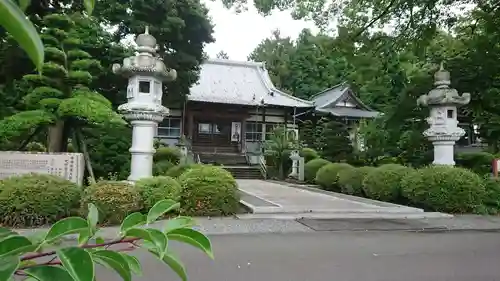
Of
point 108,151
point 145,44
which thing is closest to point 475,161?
point 145,44

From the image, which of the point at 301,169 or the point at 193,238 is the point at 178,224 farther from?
the point at 301,169

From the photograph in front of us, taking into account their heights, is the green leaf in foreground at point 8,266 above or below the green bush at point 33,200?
above

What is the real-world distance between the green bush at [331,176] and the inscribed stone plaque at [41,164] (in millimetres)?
8960

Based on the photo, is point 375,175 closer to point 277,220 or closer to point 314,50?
point 277,220

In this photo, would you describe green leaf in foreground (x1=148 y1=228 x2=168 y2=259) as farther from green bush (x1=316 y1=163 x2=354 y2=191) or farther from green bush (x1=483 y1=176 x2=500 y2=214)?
green bush (x1=316 y1=163 x2=354 y2=191)

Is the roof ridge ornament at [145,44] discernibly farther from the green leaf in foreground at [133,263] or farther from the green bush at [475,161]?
the green bush at [475,161]

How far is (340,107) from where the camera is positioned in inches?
1075

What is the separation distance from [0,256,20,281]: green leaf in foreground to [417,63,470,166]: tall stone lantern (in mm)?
11899

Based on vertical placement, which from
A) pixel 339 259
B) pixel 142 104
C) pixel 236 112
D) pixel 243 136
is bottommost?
pixel 339 259

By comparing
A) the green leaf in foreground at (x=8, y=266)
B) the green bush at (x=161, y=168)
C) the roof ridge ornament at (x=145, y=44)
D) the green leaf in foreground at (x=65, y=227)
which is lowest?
the green bush at (x=161, y=168)

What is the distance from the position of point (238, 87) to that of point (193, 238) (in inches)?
1031

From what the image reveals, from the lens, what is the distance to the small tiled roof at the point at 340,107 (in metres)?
25.9

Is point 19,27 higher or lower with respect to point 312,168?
higher

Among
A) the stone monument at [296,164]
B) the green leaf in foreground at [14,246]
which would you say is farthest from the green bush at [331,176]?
the green leaf in foreground at [14,246]
